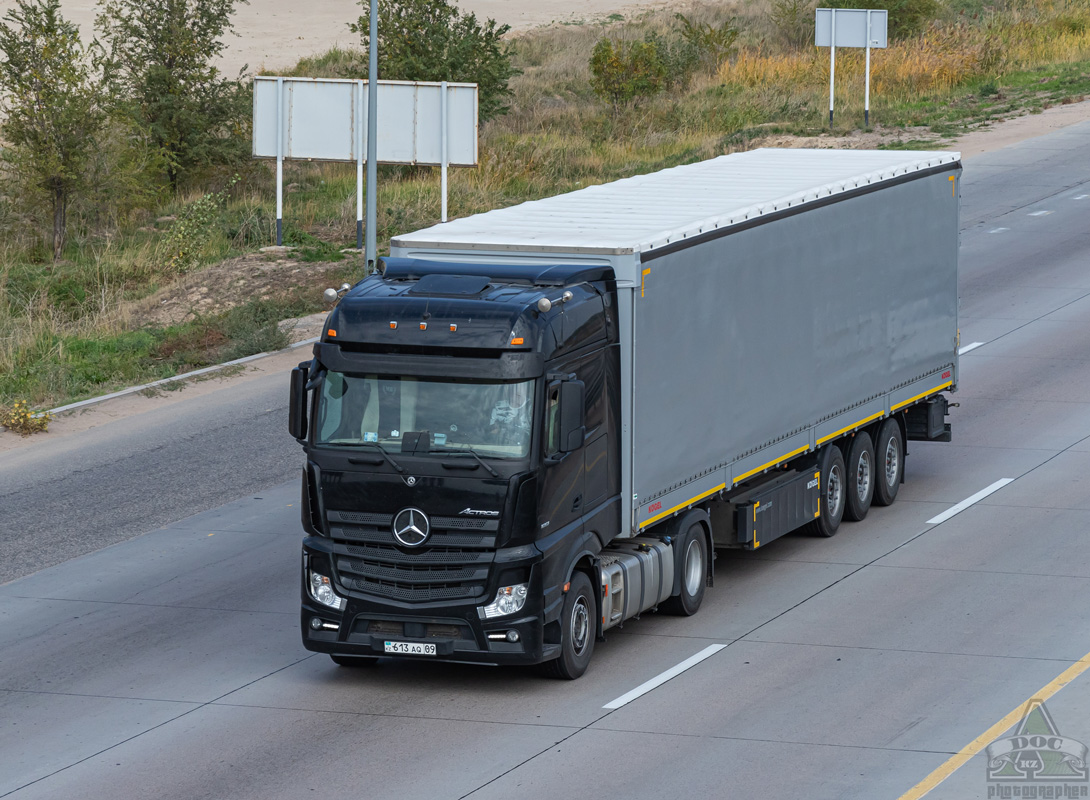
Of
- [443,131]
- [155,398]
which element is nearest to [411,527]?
[155,398]

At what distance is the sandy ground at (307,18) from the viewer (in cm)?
7138

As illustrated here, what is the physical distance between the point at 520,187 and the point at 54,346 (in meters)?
14.4

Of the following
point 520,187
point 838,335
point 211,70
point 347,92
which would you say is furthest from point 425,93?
point 838,335

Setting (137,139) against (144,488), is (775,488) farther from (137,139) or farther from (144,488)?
(137,139)

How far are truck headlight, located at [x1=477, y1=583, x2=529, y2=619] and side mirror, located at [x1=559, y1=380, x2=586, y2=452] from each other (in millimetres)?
1096

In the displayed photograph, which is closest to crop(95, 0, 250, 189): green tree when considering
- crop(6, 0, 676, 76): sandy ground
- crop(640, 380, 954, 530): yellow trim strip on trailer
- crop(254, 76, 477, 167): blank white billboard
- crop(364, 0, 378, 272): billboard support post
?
crop(254, 76, 477, 167): blank white billboard

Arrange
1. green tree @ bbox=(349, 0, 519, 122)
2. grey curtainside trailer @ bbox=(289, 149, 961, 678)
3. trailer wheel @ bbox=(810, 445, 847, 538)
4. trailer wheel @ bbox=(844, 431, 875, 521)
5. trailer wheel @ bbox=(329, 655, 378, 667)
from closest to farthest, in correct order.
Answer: grey curtainside trailer @ bbox=(289, 149, 961, 678) → trailer wheel @ bbox=(329, 655, 378, 667) → trailer wheel @ bbox=(810, 445, 847, 538) → trailer wheel @ bbox=(844, 431, 875, 521) → green tree @ bbox=(349, 0, 519, 122)

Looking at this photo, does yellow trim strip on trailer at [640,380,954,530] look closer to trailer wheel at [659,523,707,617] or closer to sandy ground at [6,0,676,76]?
trailer wheel at [659,523,707,617]

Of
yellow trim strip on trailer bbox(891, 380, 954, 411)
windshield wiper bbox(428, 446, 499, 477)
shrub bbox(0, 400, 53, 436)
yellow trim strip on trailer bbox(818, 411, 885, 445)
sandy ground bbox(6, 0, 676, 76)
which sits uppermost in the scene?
sandy ground bbox(6, 0, 676, 76)

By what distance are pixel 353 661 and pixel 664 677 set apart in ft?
8.30

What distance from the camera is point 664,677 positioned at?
12633 mm

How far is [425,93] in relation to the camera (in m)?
31.2

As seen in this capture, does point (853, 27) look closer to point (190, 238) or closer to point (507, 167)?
point (507, 167)

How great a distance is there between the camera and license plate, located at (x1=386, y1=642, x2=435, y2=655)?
12117mm
